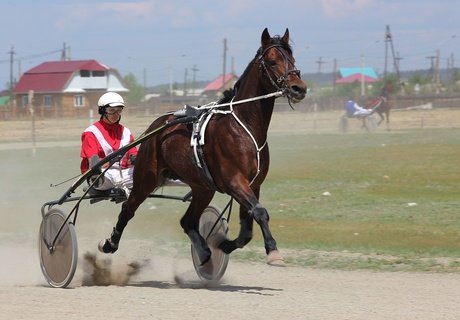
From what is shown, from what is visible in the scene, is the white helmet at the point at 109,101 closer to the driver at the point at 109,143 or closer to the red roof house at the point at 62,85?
the driver at the point at 109,143

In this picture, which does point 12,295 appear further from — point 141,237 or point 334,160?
point 334,160

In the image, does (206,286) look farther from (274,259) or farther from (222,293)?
(274,259)

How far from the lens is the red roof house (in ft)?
313

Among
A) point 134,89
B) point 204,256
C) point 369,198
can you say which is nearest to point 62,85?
point 134,89

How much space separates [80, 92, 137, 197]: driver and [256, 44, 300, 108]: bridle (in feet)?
6.61

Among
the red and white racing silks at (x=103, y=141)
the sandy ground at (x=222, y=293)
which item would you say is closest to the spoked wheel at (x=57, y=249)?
the sandy ground at (x=222, y=293)

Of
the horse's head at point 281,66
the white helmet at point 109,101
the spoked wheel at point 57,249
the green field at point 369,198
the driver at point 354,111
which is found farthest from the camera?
the driver at point 354,111

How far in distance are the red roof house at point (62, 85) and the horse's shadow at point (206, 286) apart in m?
80.9

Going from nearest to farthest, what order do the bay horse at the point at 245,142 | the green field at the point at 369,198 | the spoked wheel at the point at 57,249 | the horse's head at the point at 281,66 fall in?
1. the horse's head at the point at 281,66
2. the bay horse at the point at 245,142
3. the spoked wheel at the point at 57,249
4. the green field at the point at 369,198

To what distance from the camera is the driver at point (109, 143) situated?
Answer: 1174cm

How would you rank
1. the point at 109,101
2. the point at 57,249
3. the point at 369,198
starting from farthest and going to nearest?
the point at 369,198 → the point at 109,101 → the point at 57,249

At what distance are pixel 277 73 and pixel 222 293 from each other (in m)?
2.18

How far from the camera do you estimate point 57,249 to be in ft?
37.9

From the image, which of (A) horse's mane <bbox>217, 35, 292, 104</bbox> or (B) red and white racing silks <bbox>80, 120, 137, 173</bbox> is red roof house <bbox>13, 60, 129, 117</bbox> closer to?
(B) red and white racing silks <bbox>80, 120, 137, 173</bbox>
